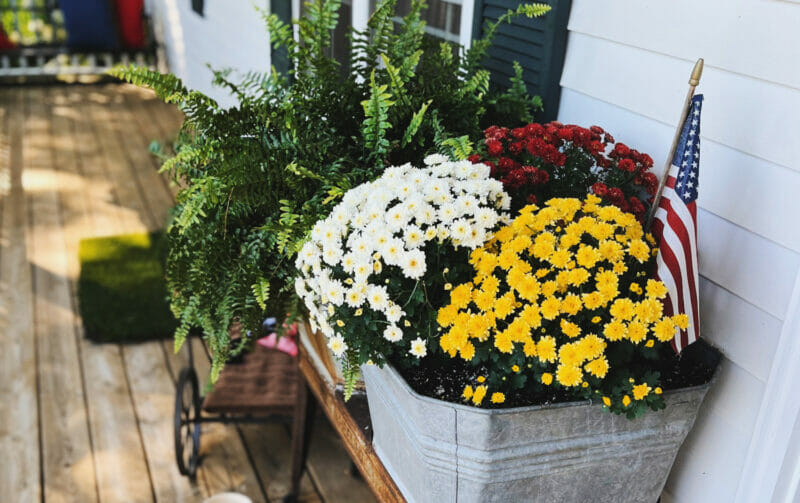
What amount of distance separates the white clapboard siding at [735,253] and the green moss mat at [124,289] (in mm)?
2096

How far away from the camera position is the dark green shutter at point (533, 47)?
1591 mm

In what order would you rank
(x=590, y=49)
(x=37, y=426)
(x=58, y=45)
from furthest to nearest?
(x=58, y=45), (x=37, y=426), (x=590, y=49)

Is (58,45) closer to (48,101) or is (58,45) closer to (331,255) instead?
(48,101)

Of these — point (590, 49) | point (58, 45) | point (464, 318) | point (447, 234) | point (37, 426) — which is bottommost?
point (37, 426)

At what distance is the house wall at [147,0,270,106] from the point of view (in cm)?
346

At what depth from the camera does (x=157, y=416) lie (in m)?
2.67

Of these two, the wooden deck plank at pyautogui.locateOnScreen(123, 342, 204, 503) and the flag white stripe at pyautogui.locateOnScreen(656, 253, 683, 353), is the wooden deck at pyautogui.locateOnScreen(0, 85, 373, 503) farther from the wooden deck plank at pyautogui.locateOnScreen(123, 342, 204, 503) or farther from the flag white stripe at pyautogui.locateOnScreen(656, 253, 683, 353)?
the flag white stripe at pyautogui.locateOnScreen(656, 253, 683, 353)

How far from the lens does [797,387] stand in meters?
1.13

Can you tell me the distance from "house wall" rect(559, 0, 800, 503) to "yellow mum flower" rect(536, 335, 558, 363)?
0.38 meters

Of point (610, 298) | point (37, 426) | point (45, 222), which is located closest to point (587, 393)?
point (610, 298)

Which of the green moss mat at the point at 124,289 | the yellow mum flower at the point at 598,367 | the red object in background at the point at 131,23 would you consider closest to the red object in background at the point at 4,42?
the red object in background at the point at 131,23

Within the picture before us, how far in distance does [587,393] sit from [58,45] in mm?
7031

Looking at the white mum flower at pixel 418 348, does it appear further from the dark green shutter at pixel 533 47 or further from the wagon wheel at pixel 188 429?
the wagon wheel at pixel 188 429

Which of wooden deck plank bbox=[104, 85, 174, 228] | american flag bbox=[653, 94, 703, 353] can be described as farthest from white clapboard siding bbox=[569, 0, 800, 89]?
wooden deck plank bbox=[104, 85, 174, 228]
